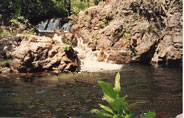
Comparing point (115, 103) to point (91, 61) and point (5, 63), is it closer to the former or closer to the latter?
point (5, 63)

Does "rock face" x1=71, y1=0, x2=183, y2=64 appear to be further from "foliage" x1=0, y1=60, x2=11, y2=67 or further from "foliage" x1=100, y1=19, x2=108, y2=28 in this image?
"foliage" x1=0, y1=60, x2=11, y2=67

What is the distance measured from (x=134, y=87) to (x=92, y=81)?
78.8 inches

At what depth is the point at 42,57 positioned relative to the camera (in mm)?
11266

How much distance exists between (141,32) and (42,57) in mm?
7963

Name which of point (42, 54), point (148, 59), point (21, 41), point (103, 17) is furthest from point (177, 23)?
point (21, 41)

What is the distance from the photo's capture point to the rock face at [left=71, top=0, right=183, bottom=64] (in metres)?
14.6

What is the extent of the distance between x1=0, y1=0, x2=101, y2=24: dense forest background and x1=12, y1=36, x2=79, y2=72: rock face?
308 inches

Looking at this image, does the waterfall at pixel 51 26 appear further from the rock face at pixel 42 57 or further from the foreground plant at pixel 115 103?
the foreground plant at pixel 115 103

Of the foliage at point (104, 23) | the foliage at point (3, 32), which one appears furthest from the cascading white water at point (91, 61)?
the foliage at point (3, 32)

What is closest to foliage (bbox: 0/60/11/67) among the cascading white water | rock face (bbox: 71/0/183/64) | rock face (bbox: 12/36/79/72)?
rock face (bbox: 12/36/79/72)

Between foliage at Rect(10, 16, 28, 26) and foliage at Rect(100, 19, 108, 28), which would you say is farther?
foliage at Rect(100, 19, 108, 28)

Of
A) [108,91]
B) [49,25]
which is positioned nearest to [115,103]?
[108,91]

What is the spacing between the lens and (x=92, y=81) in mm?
9164

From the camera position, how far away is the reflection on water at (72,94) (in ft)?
17.1
